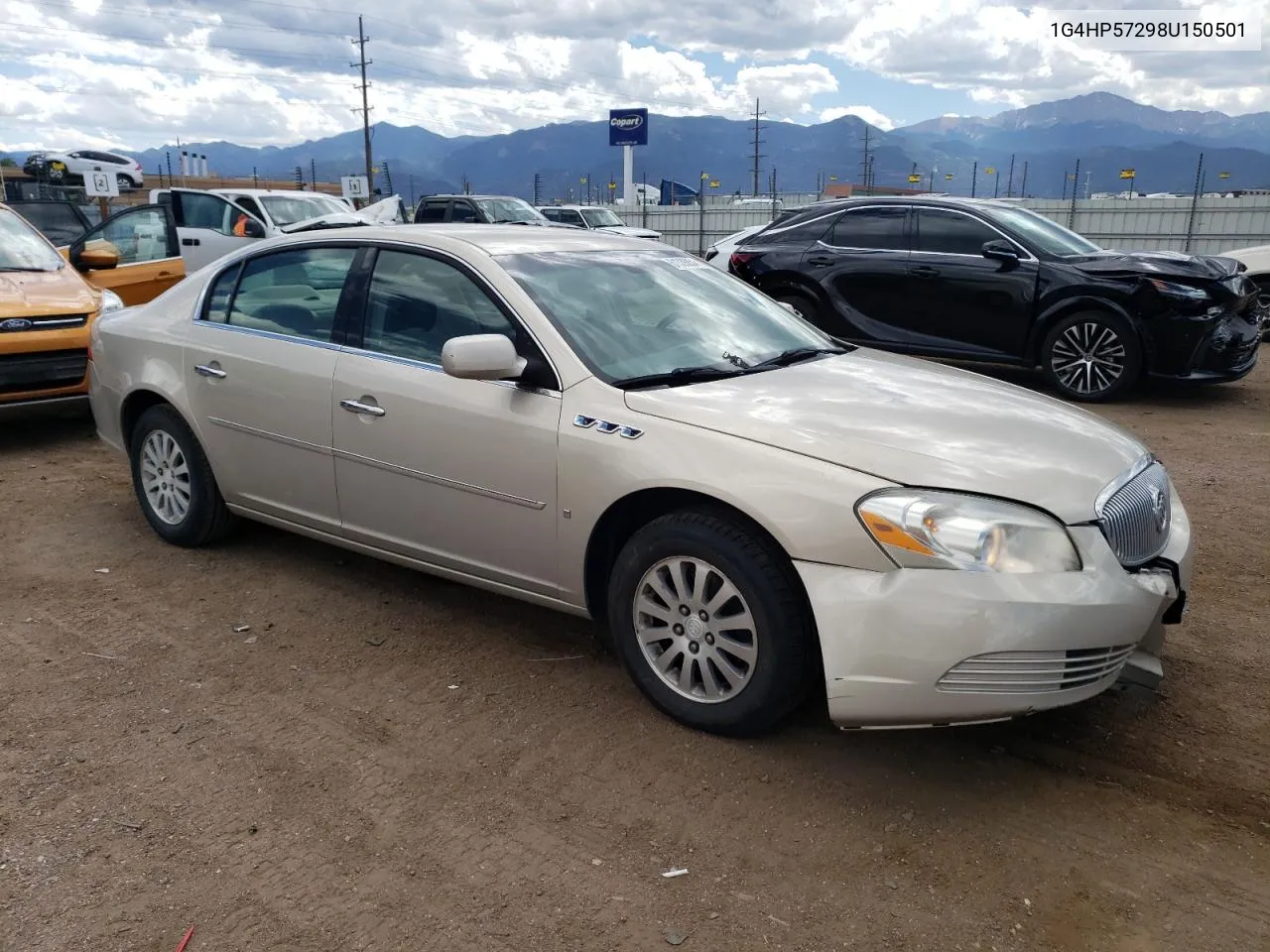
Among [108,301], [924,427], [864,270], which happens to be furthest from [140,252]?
[924,427]

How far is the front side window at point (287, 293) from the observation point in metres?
4.21

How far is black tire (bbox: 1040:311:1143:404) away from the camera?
848 cm

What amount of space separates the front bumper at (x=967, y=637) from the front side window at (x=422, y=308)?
1.61 m

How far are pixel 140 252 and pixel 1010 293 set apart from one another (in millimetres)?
8157

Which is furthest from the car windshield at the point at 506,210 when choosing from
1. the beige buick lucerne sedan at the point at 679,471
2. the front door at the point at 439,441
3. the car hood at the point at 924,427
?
Result: the car hood at the point at 924,427

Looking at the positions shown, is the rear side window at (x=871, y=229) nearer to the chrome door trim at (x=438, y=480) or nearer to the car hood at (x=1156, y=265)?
the car hood at (x=1156, y=265)

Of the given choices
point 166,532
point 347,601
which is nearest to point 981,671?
point 347,601

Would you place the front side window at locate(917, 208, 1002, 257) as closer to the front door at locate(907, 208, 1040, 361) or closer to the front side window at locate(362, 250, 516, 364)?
the front door at locate(907, 208, 1040, 361)

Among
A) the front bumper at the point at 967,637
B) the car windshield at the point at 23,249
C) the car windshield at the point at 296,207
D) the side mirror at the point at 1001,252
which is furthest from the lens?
the car windshield at the point at 296,207

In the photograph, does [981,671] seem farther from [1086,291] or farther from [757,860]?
[1086,291]

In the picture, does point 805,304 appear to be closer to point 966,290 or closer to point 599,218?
point 966,290

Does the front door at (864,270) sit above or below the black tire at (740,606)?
above

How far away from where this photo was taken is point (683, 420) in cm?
318

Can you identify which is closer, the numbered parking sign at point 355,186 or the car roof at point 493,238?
the car roof at point 493,238
